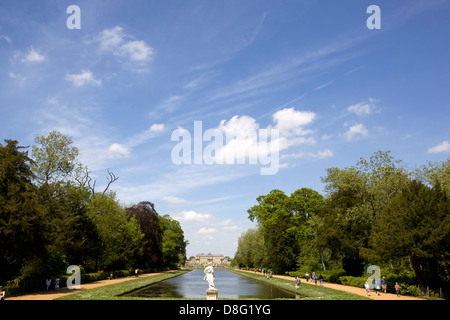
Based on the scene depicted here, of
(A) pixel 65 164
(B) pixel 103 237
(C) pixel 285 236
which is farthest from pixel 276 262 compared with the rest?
(A) pixel 65 164

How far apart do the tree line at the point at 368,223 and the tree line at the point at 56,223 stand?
86.0 feet

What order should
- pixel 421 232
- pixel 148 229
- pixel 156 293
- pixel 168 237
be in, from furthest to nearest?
pixel 168 237, pixel 148 229, pixel 156 293, pixel 421 232

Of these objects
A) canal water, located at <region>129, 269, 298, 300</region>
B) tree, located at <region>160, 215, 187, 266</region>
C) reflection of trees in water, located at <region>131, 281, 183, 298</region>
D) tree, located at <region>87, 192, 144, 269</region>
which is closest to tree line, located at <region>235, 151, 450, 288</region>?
canal water, located at <region>129, 269, 298, 300</region>

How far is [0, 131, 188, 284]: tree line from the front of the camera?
81.9ft

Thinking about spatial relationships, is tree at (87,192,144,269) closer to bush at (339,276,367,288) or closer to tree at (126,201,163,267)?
tree at (126,201,163,267)

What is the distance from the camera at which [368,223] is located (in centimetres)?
3788

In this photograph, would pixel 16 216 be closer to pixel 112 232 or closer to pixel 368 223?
pixel 112 232

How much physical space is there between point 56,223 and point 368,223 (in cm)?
3435

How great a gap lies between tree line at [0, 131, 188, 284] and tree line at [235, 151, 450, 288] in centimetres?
2620

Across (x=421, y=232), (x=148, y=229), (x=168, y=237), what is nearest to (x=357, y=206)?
(x=421, y=232)

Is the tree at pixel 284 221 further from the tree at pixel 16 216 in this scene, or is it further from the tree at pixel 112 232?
the tree at pixel 16 216

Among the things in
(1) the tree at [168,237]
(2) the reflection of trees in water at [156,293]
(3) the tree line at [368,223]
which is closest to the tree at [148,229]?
(1) the tree at [168,237]

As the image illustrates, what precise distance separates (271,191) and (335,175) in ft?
68.2
